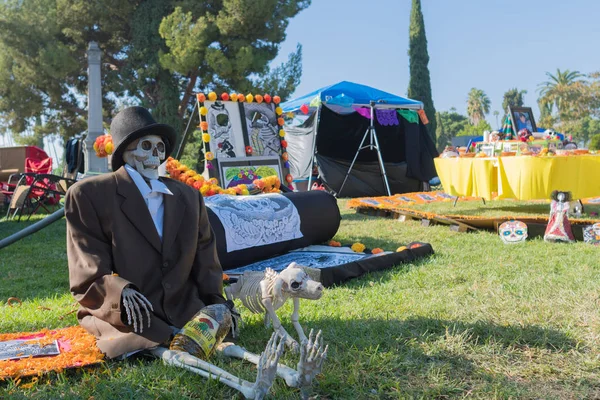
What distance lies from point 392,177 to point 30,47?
16.0m

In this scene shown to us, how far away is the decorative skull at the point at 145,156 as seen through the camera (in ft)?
10.2

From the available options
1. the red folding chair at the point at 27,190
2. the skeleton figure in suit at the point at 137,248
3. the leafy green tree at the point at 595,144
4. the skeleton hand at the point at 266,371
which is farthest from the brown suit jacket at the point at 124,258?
the leafy green tree at the point at 595,144

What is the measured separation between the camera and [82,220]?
291 cm

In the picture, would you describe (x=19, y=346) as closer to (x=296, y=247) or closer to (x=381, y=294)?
(x=381, y=294)

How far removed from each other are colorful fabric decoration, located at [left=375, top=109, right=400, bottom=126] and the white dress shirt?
437 inches

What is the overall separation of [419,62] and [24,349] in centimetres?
2791

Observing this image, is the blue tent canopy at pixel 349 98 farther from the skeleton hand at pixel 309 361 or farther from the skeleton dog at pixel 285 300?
the skeleton hand at pixel 309 361

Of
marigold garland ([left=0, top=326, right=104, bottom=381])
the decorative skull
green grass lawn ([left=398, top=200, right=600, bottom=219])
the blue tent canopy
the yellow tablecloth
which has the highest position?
the blue tent canopy

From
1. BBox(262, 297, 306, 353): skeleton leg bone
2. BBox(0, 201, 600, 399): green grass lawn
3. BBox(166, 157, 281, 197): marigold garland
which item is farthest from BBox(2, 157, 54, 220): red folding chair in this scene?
BBox(262, 297, 306, 353): skeleton leg bone

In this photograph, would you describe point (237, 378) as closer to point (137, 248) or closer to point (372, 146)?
point (137, 248)

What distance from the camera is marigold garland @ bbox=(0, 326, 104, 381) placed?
2.69 m

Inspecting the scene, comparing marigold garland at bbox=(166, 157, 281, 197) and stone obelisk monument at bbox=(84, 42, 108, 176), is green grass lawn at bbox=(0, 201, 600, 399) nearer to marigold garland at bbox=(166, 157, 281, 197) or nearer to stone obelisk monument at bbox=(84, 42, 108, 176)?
marigold garland at bbox=(166, 157, 281, 197)

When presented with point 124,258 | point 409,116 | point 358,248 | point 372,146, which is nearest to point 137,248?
point 124,258

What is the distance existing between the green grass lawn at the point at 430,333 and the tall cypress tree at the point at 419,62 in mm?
23952
